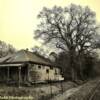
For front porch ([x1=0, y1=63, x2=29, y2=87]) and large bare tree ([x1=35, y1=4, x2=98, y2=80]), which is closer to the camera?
front porch ([x1=0, y1=63, x2=29, y2=87])

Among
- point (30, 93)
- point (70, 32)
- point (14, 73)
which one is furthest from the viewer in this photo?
point (70, 32)

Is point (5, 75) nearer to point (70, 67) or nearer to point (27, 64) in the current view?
point (27, 64)

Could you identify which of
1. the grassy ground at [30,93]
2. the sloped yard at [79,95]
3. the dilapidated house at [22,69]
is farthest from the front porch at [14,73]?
the sloped yard at [79,95]

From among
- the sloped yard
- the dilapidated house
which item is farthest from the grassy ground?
the dilapidated house

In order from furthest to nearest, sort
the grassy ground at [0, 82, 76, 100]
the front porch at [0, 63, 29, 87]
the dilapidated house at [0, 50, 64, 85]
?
the dilapidated house at [0, 50, 64, 85]
the front porch at [0, 63, 29, 87]
the grassy ground at [0, 82, 76, 100]

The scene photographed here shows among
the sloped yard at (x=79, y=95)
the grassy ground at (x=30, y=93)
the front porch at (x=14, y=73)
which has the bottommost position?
the sloped yard at (x=79, y=95)

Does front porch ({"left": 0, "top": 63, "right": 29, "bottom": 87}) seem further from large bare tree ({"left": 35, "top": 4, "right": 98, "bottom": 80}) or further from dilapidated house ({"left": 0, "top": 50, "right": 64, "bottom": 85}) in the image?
large bare tree ({"left": 35, "top": 4, "right": 98, "bottom": 80})

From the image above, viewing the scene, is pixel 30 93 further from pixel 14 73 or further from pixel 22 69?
pixel 14 73

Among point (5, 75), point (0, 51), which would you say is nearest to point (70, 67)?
point (5, 75)

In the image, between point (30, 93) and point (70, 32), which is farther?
point (70, 32)

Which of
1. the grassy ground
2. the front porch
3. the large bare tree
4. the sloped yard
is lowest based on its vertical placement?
the sloped yard

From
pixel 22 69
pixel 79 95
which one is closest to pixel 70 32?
pixel 22 69

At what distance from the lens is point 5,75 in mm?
18844

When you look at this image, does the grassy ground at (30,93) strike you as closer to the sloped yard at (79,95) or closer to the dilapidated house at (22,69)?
the sloped yard at (79,95)
